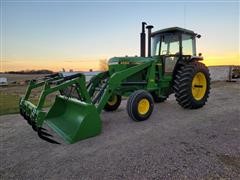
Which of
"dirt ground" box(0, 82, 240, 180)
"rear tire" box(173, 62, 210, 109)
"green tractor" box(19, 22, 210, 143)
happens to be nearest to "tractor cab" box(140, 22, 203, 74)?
"green tractor" box(19, 22, 210, 143)

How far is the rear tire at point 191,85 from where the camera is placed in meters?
6.07

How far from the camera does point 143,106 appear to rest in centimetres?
539

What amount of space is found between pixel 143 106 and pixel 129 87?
0.93 metres

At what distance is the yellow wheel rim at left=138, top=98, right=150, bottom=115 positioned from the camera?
5291 mm

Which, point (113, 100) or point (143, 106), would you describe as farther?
point (113, 100)

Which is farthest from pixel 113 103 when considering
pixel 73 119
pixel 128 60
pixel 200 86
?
pixel 200 86

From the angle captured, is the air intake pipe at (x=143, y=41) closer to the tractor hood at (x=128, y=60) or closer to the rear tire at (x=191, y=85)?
the tractor hood at (x=128, y=60)

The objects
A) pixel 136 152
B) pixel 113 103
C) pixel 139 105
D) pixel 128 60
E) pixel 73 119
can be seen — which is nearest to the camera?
pixel 136 152

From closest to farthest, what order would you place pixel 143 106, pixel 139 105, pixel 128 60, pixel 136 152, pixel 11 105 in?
pixel 136 152
pixel 139 105
pixel 143 106
pixel 128 60
pixel 11 105

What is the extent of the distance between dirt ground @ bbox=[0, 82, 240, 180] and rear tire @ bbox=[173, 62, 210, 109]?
860 millimetres

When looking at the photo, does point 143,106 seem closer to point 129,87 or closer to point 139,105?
point 139,105

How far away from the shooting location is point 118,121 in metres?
5.61

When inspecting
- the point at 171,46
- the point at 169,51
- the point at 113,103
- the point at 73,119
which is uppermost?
the point at 171,46

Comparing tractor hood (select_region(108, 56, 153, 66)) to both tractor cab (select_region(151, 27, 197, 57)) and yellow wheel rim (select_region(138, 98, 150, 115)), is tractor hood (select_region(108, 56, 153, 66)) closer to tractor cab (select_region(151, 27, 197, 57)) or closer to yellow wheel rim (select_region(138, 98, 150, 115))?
tractor cab (select_region(151, 27, 197, 57))
